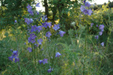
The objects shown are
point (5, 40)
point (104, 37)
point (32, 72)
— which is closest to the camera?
point (32, 72)

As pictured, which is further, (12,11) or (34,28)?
(12,11)

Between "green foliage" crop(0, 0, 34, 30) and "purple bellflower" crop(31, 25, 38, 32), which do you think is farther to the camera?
"green foliage" crop(0, 0, 34, 30)

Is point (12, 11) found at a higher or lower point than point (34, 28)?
lower

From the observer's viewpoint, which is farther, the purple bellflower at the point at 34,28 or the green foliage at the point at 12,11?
the green foliage at the point at 12,11

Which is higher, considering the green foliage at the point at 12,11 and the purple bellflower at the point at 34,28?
the purple bellflower at the point at 34,28

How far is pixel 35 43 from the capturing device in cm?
223

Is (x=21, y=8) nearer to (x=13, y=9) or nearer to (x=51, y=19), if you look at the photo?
(x=13, y=9)

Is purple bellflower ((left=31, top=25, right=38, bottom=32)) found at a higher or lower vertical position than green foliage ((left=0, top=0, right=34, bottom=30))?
higher

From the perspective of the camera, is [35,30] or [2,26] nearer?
[35,30]

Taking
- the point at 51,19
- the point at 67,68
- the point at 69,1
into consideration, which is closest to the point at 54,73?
the point at 67,68

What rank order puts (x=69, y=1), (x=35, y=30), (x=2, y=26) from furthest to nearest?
1. (x=2, y=26)
2. (x=69, y=1)
3. (x=35, y=30)

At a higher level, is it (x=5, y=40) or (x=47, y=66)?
(x=5, y=40)

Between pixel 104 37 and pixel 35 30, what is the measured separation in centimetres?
335

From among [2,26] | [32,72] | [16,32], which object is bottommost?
[2,26]
